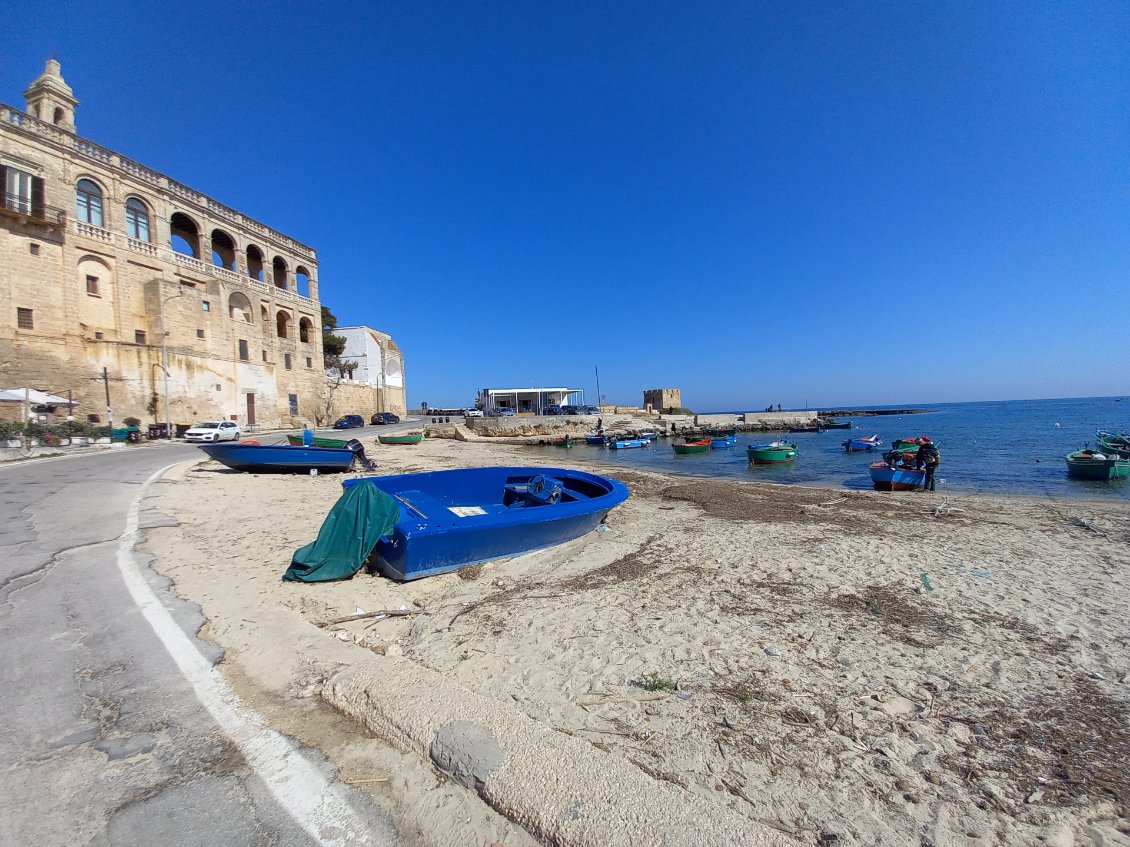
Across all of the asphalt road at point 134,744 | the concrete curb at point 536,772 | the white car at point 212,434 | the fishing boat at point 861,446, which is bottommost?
the fishing boat at point 861,446

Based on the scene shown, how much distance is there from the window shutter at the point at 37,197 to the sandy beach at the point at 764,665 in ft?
93.0

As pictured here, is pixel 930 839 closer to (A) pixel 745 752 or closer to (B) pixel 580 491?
(A) pixel 745 752

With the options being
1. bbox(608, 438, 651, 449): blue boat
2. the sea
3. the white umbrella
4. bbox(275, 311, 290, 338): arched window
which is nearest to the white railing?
the white umbrella

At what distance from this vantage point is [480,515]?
20.2 ft

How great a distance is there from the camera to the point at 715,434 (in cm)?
4866

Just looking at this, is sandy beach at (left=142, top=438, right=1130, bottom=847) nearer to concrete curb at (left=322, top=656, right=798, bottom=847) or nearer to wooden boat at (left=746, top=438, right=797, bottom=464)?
concrete curb at (left=322, top=656, right=798, bottom=847)

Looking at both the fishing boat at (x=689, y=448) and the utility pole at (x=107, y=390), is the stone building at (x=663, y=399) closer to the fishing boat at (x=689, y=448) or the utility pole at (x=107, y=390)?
the fishing boat at (x=689, y=448)

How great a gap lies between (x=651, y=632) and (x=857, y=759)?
6.12ft

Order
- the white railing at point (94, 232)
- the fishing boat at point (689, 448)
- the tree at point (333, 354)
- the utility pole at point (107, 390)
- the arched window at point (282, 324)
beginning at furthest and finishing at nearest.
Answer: the tree at point (333, 354) → the arched window at point (282, 324) → the fishing boat at point (689, 448) → the white railing at point (94, 232) → the utility pole at point (107, 390)

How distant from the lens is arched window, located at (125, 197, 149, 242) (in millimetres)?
28625

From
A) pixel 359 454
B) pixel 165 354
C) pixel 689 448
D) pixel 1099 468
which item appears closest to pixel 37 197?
pixel 165 354

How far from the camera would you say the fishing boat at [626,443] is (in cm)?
3878

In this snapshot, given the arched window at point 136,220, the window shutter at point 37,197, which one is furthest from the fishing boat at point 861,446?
the window shutter at point 37,197

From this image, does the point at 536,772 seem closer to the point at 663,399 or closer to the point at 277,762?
the point at 277,762
